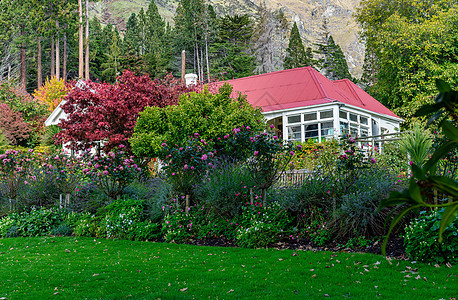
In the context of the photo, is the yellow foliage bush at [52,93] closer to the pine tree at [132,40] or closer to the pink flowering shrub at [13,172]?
the pine tree at [132,40]

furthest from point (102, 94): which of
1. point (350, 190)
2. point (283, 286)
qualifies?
point (283, 286)

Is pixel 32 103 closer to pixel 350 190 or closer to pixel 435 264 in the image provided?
pixel 350 190

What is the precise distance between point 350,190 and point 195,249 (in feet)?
9.59

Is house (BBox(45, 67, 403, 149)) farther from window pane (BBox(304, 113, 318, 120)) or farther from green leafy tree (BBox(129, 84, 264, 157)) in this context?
green leafy tree (BBox(129, 84, 264, 157))

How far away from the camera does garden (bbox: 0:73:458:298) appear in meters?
5.16

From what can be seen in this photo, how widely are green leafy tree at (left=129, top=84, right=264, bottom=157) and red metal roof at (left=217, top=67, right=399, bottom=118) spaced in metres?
5.94

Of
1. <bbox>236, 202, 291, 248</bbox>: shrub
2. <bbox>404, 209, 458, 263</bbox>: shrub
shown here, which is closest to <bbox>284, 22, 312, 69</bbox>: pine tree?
<bbox>236, 202, 291, 248</bbox>: shrub

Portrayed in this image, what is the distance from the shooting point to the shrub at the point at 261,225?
22.9ft

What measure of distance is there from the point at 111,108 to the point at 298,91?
9635 millimetres

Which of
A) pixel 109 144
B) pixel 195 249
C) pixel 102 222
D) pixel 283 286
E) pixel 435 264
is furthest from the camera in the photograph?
pixel 109 144

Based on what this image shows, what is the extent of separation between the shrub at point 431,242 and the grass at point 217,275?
0.65 feet

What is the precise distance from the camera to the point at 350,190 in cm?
711

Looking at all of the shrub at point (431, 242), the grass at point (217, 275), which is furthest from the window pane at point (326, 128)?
the shrub at point (431, 242)

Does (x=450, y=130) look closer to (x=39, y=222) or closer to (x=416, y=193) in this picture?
(x=416, y=193)
